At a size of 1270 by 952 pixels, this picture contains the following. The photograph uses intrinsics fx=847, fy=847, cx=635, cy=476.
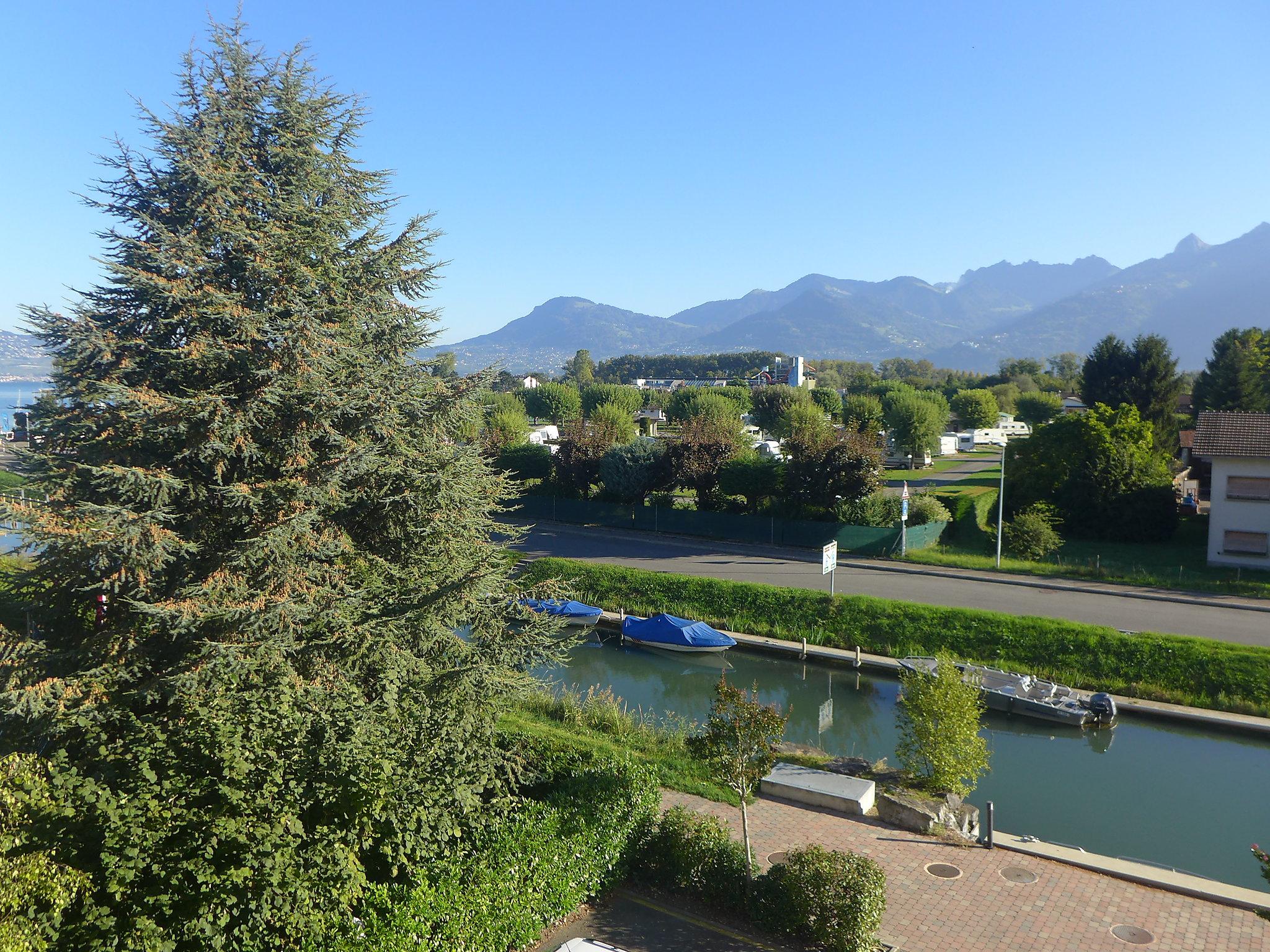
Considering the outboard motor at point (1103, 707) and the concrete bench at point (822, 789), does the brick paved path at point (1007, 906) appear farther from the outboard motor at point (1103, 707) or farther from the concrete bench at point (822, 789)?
the outboard motor at point (1103, 707)

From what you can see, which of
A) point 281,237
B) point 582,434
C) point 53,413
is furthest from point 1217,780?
point 582,434

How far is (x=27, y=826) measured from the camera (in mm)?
7535

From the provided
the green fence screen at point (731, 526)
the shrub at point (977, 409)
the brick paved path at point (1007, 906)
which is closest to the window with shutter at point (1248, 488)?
the green fence screen at point (731, 526)

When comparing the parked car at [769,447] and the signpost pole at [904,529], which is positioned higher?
the parked car at [769,447]

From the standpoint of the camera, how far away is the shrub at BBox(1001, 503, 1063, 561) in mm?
31906

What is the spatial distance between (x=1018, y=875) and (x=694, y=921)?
4684 millimetres

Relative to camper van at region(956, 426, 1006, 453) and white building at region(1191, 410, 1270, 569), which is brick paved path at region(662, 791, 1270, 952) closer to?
white building at region(1191, 410, 1270, 569)

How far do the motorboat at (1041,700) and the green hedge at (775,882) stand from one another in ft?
33.2

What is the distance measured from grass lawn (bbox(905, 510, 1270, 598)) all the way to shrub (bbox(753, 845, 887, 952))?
23.6 meters

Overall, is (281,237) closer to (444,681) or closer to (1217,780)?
(444,681)

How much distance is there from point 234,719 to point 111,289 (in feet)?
18.0

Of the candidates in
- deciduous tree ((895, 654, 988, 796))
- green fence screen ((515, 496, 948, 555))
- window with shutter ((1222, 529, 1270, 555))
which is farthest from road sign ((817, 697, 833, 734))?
window with shutter ((1222, 529, 1270, 555))

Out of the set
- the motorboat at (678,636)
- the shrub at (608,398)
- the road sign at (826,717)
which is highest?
the shrub at (608,398)

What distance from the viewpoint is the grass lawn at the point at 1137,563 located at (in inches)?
1094
